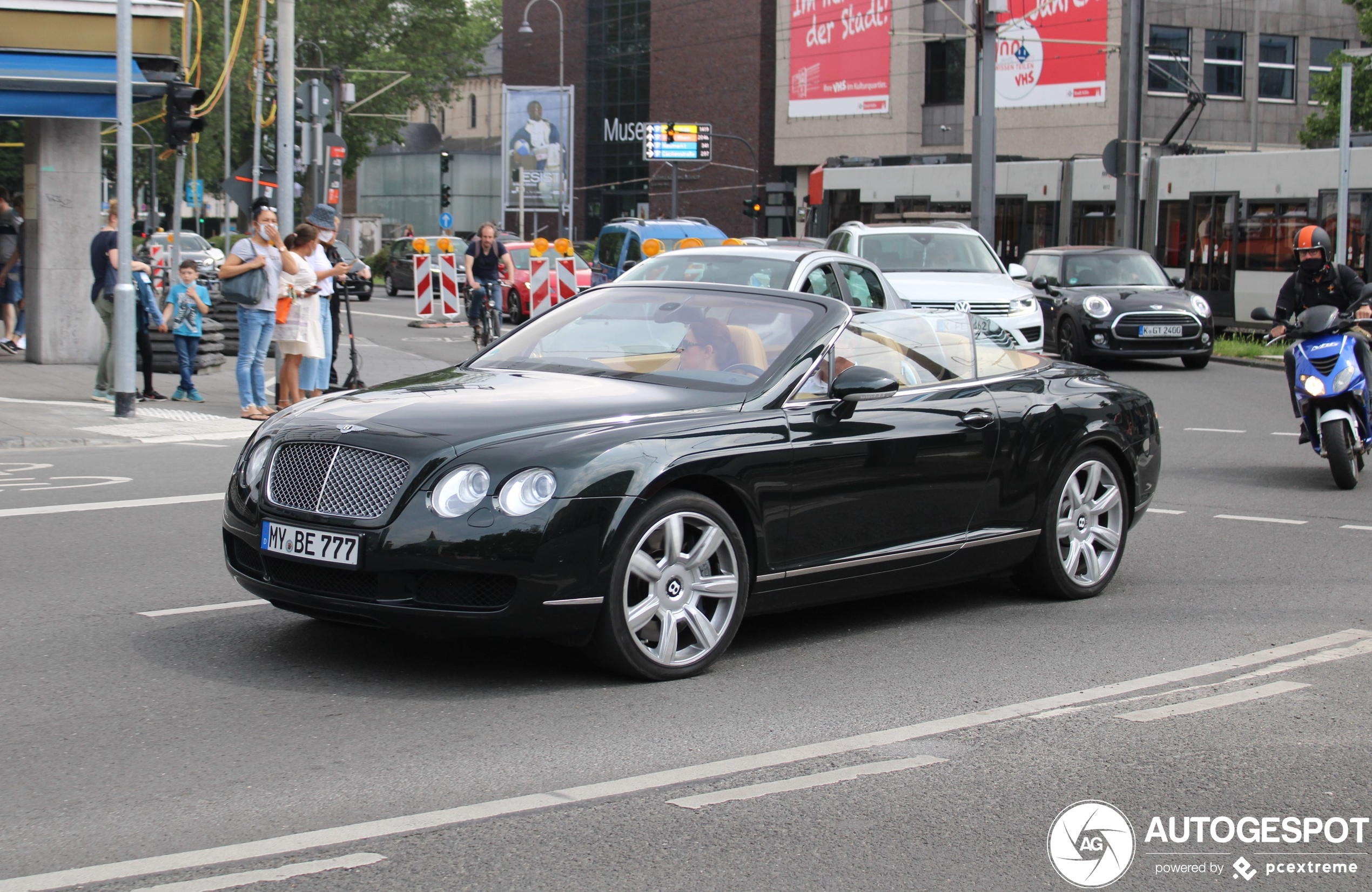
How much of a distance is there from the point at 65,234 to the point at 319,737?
1560 cm

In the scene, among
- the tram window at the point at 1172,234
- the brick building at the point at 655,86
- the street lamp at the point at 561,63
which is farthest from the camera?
the brick building at the point at 655,86

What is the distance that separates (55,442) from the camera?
12875 millimetres

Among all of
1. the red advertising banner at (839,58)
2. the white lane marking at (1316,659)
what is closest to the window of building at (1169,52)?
the red advertising banner at (839,58)

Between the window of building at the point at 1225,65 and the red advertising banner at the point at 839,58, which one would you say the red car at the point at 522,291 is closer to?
the window of building at the point at 1225,65

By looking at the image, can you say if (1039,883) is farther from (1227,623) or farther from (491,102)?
(491,102)

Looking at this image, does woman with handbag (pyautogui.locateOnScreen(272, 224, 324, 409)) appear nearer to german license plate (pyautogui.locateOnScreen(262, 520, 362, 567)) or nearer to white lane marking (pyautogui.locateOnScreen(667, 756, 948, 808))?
german license plate (pyautogui.locateOnScreen(262, 520, 362, 567))

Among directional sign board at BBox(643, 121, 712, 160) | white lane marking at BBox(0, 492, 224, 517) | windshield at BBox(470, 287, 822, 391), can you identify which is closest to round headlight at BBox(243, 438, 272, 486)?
windshield at BBox(470, 287, 822, 391)

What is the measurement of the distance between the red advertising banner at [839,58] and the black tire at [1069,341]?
40.2 metres

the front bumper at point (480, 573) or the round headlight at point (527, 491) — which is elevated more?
the round headlight at point (527, 491)

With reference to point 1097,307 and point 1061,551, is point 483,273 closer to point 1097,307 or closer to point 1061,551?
point 1097,307

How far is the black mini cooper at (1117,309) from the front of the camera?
22.5 meters

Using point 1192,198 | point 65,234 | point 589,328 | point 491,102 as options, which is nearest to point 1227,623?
point 589,328

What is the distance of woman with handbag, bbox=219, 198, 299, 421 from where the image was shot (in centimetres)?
1421

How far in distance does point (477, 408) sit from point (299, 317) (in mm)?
9134
